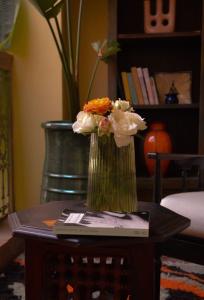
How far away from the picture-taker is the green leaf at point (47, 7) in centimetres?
167

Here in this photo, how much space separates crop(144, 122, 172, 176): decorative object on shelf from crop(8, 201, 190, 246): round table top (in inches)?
41.9

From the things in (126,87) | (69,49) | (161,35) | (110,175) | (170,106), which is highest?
(161,35)

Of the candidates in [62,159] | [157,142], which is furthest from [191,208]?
[157,142]

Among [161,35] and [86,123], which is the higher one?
[161,35]

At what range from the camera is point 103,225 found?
0.82 meters

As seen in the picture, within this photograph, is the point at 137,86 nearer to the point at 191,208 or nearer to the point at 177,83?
the point at 177,83

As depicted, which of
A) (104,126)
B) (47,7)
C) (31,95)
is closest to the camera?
(104,126)

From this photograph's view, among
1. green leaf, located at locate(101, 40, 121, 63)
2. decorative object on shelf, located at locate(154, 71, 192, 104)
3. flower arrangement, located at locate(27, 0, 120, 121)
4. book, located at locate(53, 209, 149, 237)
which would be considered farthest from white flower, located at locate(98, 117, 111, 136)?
decorative object on shelf, located at locate(154, 71, 192, 104)

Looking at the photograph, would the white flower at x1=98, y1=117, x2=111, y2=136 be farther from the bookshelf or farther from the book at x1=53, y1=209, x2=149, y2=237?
the bookshelf

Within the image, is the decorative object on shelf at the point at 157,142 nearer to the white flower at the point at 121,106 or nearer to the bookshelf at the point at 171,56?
the bookshelf at the point at 171,56

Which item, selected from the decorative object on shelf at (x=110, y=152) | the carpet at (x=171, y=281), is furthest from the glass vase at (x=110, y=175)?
the carpet at (x=171, y=281)

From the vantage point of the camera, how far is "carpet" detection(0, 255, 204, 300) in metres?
1.43

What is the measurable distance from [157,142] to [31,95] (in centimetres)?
74

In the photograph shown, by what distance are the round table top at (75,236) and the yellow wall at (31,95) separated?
1012mm
